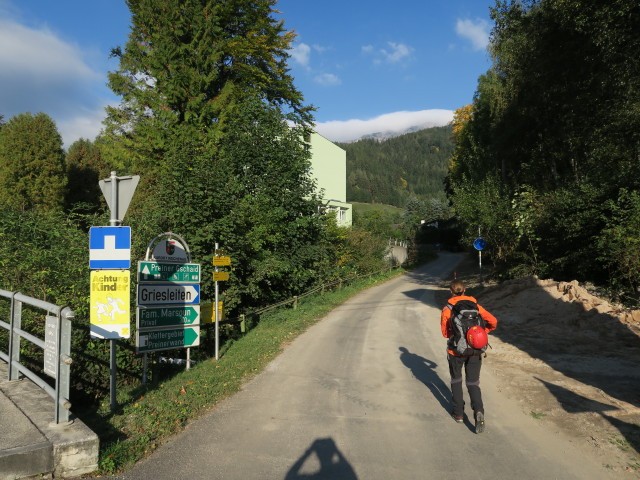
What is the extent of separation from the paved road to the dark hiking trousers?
0.87ft

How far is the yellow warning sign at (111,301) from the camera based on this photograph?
19.6 ft

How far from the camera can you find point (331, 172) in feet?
138

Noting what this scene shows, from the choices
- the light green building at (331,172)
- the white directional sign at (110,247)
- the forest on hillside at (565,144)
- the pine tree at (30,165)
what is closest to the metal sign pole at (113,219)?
the white directional sign at (110,247)

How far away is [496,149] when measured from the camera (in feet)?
91.4

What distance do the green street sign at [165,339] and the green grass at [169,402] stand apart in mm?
564

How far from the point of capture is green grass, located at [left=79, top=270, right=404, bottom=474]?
4598 mm

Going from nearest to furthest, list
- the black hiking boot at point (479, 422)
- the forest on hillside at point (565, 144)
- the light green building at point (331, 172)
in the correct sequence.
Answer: the black hiking boot at point (479, 422) → the forest on hillside at point (565, 144) → the light green building at point (331, 172)

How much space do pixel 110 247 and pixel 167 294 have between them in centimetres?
234

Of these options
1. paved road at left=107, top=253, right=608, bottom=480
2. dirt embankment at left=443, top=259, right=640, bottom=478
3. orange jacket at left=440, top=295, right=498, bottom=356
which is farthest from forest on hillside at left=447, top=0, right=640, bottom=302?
orange jacket at left=440, top=295, right=498, bottom=356

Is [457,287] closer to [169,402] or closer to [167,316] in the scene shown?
[169,402]

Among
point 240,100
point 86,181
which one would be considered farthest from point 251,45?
point 86,181

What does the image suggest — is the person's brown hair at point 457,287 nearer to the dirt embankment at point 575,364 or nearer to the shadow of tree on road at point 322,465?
the dirt embankment at point 575,364

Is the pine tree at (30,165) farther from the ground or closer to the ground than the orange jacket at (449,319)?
farther from the ground

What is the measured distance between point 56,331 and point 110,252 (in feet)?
5.48
